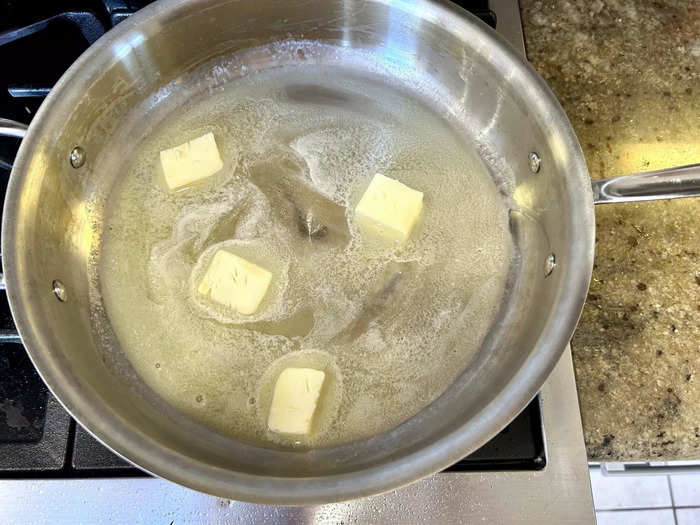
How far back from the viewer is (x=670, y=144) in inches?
35.5

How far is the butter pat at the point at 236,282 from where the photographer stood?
32.8 inches

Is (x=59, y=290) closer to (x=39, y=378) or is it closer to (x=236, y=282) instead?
(x=39, y=378)

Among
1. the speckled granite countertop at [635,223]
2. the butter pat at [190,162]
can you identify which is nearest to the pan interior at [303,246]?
the butter pat at [190,162]

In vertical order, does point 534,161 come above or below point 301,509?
above

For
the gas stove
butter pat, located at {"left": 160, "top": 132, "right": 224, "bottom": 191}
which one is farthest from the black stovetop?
butter pat, located at {"left": 160, "top": 132, "right": 224, "bottom": 191}

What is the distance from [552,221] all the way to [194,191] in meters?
0.55

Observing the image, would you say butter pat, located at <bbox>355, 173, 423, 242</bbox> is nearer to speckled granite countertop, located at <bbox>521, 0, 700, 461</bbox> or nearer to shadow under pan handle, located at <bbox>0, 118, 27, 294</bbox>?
speckled granite countertop, located at <bbox>521, 0, 700, 461</bbox>

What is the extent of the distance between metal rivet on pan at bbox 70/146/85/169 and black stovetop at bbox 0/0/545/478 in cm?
9

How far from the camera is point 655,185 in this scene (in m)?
0.74

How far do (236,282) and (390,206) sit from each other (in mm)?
253

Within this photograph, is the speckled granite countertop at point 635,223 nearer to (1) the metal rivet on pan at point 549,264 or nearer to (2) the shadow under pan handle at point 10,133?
(1) the metal rivet on pan at point 549,264

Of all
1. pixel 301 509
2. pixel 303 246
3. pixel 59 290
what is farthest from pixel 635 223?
pixel 59 290

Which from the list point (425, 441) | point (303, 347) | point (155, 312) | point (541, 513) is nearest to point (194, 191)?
point (155, 312)

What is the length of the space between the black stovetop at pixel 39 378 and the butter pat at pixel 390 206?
12.3 inches
